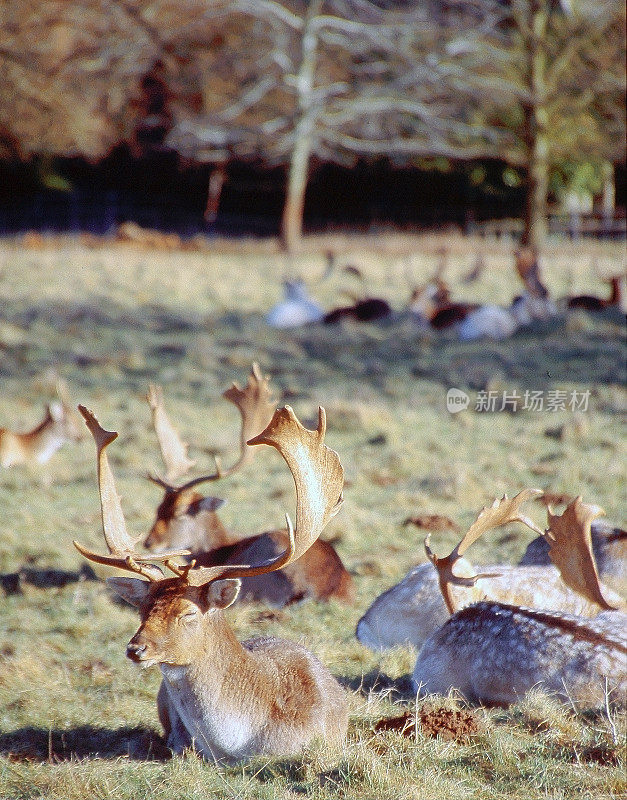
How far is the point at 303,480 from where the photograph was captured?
3.47 metres

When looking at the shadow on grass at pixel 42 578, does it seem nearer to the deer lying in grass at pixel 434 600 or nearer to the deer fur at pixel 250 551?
the deer fur at pixel 250 551

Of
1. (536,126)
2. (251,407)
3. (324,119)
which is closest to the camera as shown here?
(251,407)

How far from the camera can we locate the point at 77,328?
45.2ft

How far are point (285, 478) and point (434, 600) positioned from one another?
330 cm

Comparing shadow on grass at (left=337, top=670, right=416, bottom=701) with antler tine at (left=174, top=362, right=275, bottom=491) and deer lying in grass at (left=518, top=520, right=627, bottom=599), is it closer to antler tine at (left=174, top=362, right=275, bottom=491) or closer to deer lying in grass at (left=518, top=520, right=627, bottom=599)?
deer lying in grass at (left=518, top=520, right=627, bottom=599)

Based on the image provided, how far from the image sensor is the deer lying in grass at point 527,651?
3.91m

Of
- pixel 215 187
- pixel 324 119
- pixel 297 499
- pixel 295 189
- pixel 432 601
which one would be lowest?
pixel 432 601

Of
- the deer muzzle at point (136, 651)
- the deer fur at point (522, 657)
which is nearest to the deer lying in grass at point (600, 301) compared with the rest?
the deer fur at point (522, 657)

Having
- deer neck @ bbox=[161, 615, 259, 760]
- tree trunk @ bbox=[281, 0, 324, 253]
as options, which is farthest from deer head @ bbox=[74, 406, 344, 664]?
tree trunk @ bbox=[281, 0, 324, 253]

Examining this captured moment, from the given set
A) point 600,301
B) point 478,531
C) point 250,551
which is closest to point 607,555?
point 478,531

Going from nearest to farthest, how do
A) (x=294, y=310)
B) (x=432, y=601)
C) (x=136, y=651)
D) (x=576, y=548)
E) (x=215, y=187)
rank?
(x=136, y=651) → (x=576, y=548) → (x=432, y=601) → (x=294, y=310) → (x=215, y=187)

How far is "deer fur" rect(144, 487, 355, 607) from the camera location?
538 cm

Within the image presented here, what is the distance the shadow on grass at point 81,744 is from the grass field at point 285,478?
1 centimetres

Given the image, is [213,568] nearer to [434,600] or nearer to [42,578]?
[434,600]
